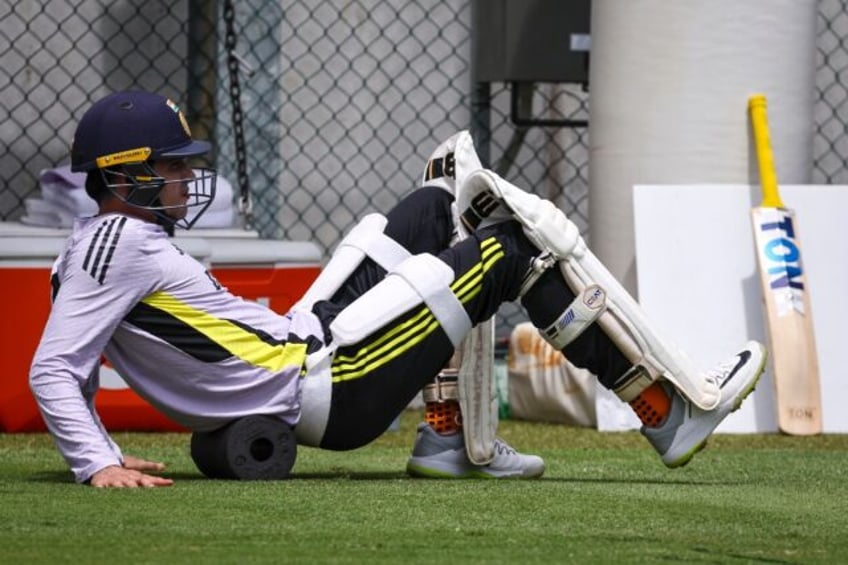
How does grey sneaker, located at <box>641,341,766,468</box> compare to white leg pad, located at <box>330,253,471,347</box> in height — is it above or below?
below

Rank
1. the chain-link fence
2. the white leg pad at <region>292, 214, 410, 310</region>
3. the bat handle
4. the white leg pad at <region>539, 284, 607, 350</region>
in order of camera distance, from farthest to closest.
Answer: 1. the chain-link fence
2. the bat handle
3. the white leg pad at <region>292, 214, 410, 310</region>
4. the white leg pad at <region>539, 284, 607, 350</region>

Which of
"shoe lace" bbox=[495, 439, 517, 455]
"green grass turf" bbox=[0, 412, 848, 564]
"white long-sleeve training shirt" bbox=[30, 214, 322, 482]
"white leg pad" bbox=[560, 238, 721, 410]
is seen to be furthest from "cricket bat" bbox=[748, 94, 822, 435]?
"white long-sleeve training shirt" bbox=[30, 214, 322, 482]

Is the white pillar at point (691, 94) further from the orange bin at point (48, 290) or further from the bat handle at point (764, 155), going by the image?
the orange bin at point (48, 290)

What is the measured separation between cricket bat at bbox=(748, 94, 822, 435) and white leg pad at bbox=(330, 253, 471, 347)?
2122mm

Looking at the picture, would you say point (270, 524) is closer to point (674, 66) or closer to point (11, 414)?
point (11, 414)

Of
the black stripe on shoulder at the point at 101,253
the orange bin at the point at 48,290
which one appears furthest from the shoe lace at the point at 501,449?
the orange bin at the point at 48,290

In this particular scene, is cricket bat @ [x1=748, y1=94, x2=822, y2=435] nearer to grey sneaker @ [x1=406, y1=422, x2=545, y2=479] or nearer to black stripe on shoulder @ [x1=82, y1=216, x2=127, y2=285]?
grey sneaker @ [x1=406, y1=422, x2=545, y2=479]

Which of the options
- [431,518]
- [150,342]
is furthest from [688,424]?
[150,342]

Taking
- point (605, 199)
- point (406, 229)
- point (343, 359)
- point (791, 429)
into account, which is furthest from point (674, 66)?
point (343, 359)

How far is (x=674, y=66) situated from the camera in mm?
5641

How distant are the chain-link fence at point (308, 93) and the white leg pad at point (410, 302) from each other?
276 cm

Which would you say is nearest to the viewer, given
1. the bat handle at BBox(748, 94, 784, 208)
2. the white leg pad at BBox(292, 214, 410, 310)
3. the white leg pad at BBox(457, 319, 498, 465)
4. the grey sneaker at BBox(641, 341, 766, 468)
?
the grey sneaker at BBox(641, 341, 766, 468)

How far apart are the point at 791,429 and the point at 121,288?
8.51ft

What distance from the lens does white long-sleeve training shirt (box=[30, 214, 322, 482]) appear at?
337cm
